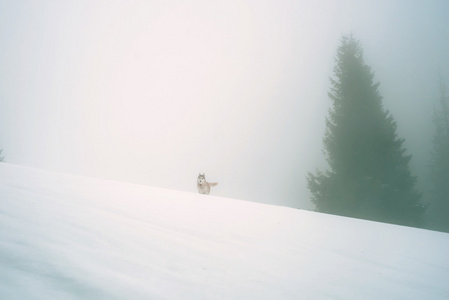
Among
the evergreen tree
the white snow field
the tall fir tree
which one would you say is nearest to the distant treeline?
the tall fir tree

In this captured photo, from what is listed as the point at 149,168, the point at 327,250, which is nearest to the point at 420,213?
the point at 327,250

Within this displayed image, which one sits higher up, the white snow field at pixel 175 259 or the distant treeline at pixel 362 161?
the distant treeline at pixel 362 161

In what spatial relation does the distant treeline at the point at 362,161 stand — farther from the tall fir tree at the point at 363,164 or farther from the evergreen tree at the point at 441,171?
the evergreen tree at the point at 441,171

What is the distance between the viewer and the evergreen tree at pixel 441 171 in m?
13.9

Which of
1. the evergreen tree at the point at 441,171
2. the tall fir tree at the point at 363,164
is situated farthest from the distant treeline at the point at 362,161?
the evergreen tree at the point at 441,171

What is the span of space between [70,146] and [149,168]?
57684mm

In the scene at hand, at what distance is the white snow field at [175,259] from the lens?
2.21 feet

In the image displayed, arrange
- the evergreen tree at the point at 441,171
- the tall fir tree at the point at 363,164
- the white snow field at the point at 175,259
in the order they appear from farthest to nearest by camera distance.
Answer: the evergreen tree at the point at 441,171 → the tall fir tree at the point at 363,164 → the white snow field at the point at 175,259

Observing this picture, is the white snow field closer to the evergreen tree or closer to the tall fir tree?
the tall fir tree

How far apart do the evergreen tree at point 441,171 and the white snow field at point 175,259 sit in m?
15.2

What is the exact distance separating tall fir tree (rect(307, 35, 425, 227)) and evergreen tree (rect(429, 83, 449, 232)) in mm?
5907

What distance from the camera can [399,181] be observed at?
9.15 meters

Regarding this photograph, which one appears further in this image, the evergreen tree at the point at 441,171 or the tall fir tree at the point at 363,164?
the evergreen tree at the point at 441,171

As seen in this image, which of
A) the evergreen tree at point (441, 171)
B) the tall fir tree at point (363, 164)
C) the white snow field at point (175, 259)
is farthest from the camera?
the evergreen tree at point (441, 171)
